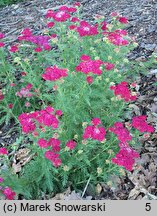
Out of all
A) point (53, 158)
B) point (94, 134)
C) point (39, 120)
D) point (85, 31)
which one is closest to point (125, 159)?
point (94, 134)

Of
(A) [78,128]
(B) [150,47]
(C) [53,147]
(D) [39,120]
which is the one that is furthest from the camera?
(B) [150,47]

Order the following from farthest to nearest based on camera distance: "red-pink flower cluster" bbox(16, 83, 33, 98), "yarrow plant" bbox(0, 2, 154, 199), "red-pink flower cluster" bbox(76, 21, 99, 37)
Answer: "red-pink flower cluster" bbox(16, 83, 33, 98) < "red-pink flower cluster" bbox(76, 21, 99, 37) < "yarrow plant" bbox(0, 2, 154, 199)

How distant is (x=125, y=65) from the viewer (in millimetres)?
4398

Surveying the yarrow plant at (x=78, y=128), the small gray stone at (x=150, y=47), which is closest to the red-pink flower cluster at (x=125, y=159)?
the yarrow plant at (x=78, y=128)

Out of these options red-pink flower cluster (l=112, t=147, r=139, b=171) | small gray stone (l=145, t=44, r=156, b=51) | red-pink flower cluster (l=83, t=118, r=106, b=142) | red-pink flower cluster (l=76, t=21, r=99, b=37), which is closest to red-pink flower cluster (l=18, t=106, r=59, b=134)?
red-pink flower cluster (l=83, t=118, r=106, b=142)

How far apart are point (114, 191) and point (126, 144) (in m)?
0.50

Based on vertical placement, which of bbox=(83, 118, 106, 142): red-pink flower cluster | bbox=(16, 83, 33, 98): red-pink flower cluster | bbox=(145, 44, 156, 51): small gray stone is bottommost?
bbox=(145, 44, 156, 51): small gray stone

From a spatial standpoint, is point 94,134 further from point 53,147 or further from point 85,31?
point 85,31

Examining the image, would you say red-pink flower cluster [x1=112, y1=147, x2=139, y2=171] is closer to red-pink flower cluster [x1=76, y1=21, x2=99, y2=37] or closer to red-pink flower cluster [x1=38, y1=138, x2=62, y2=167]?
red-pink flower cluster [x1=38, y1=138, x2=62, y2=167]

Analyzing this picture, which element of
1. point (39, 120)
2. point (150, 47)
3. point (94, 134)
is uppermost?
point (39, 120)

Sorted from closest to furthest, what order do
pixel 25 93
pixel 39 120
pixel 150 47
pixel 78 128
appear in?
pixel 39 120 → pixel 78 128 → pixel 25 93 → pixel 150 47

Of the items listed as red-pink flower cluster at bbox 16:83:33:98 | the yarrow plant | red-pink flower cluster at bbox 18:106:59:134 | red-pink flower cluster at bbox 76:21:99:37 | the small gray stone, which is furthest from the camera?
the small gray stone

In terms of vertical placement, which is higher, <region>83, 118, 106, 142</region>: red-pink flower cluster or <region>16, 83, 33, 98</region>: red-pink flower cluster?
<region>83, 118, 106, 142</region>: red-pink flower cluster

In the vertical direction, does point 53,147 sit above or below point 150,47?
above
